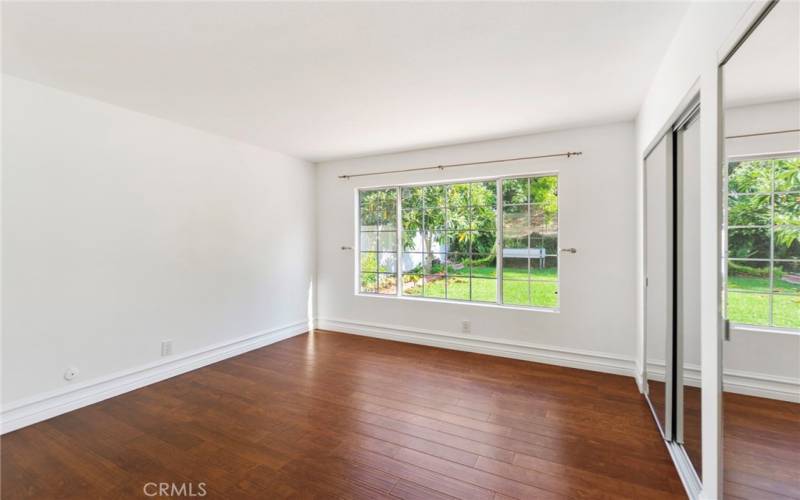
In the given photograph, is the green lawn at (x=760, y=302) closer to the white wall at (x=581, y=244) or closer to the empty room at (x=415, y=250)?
the empty room at (x=415, y=250)

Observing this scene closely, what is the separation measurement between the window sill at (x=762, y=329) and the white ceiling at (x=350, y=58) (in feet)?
5.00

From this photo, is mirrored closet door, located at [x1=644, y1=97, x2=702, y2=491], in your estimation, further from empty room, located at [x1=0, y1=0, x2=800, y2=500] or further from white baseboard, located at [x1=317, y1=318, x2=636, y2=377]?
white baseboard, located at [x1=317, y1=318, x2=636, y2=377]

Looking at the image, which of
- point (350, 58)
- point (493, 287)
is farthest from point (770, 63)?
point (493, 287)

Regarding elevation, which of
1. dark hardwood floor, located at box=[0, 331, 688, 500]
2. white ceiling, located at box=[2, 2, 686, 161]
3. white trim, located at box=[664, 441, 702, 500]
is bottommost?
dark hardwood floor, located at box=[0, 331, 688, 500]

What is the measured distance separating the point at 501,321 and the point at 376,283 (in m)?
1.73

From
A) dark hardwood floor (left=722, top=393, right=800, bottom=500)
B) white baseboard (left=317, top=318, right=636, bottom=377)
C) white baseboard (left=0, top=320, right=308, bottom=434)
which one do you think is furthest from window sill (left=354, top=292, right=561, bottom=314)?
dark hardwood floor (left=722, top=393, right=800, bottom=500)

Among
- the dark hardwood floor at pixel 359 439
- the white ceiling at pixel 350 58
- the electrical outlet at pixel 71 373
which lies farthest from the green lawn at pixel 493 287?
the electrical outlet at pixel 71 373

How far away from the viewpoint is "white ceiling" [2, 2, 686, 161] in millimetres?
1748

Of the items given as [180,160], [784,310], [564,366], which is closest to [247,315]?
[180,160]

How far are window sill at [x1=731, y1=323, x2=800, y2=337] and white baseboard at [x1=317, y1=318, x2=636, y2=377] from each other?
2375 mm

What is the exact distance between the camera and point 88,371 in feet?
9.05

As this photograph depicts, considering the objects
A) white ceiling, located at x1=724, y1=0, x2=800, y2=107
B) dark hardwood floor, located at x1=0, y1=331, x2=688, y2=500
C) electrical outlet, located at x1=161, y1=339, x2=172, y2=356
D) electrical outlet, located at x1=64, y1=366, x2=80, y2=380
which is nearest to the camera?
white ceiling, located at x1=724, y1=0, x2=800, y2=107

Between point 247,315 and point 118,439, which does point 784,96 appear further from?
point 247,315

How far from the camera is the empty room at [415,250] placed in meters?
1.31
